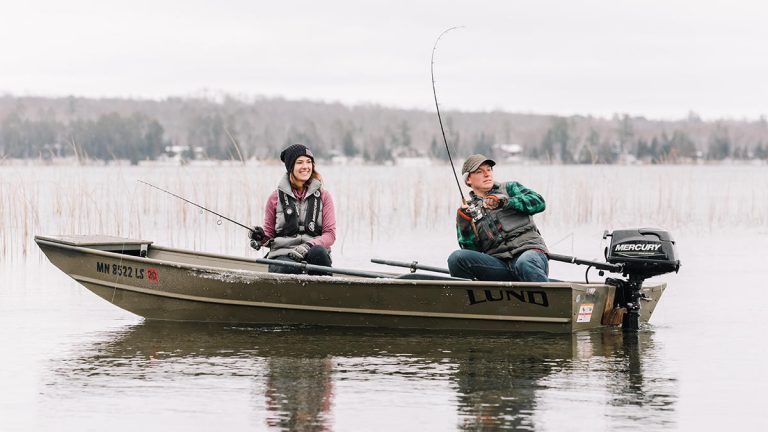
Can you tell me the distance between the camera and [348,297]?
8727 mm

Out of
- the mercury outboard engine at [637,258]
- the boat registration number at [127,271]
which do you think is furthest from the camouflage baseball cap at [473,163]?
the boat registration number at [127,271]

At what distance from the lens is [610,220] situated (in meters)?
19.9

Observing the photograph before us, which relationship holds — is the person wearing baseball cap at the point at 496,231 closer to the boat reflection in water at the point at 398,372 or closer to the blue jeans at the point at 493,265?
the blue jeans at the point at 493,265

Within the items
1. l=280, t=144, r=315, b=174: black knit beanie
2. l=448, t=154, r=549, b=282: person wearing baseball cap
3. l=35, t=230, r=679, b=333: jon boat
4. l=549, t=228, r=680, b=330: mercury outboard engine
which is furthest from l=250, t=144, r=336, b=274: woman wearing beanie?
l=549, t=228, r=680, b=330: mercury outboard engine

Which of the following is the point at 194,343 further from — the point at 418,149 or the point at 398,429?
the point at 418,149

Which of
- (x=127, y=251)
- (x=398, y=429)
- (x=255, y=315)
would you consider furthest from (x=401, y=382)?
(x=127, y=251)

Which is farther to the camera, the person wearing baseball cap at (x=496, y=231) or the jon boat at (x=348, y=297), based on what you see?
the person wearing baseball cap at (x=496, y=231)

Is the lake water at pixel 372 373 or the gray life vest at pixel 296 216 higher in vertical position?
the gray life vest at pixel 296 216

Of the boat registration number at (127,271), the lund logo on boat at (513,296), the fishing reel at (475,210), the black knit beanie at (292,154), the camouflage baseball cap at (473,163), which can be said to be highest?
the black knit beanie at (292,154)

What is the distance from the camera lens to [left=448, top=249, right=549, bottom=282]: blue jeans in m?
8.45

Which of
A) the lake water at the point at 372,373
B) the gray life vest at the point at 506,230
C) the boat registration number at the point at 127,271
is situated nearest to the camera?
the lake water at the point at 372,373

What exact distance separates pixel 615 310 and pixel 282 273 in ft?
7.78

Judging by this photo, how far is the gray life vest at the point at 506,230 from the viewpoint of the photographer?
28.1 ft

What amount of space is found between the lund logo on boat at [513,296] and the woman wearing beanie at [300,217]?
1380 millimetres
